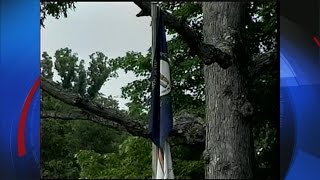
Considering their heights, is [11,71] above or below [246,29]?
below

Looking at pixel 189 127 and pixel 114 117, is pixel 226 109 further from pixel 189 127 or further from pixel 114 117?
pixel 114 117

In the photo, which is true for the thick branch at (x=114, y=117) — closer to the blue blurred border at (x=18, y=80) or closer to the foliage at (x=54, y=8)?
the blue blurred border at (x=18, y=80)

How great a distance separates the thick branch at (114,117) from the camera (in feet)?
11.6

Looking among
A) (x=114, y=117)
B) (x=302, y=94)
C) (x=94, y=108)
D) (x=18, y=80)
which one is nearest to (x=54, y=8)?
(x=18, y=80)

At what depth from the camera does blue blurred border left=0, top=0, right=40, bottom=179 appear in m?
3.24

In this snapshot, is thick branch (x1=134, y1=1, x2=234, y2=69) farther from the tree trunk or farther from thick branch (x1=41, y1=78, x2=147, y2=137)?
thick branch (x1=41, y1=78, x2=147, y2=137)

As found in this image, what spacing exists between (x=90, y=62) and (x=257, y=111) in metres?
1.12

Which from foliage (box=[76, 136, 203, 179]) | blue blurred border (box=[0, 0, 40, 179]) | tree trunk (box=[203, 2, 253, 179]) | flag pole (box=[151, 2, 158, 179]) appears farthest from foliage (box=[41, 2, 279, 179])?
flag pole (box=[151, 2, 158, 179])

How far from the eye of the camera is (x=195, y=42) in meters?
3.29

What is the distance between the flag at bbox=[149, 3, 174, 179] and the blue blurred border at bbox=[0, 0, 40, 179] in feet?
2.41

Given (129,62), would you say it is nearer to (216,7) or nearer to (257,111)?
(216,7)

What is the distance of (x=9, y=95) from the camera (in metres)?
3.24

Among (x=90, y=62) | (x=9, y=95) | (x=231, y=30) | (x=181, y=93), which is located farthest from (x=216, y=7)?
(x=9, y=95)

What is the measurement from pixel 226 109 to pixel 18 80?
1264 mm
